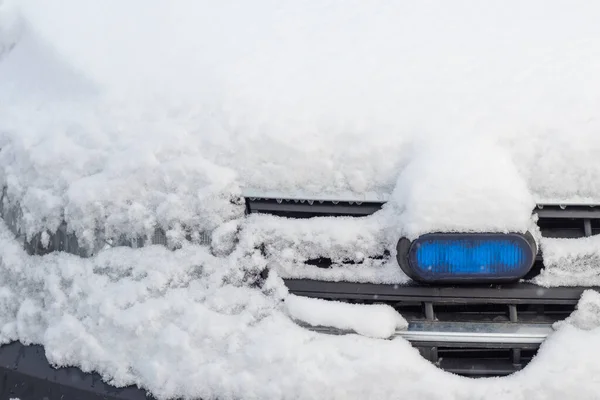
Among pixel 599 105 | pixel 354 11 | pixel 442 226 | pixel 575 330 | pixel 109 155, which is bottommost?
pixel 575 330

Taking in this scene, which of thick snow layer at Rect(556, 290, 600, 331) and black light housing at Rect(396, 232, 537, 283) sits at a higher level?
black light housing at Rect(396, 232, 537, 283)

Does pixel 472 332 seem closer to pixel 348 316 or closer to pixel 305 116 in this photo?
pixel 348 316

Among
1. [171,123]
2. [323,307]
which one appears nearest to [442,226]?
[323,307]

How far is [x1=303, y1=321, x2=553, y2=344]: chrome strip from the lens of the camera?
1873mm

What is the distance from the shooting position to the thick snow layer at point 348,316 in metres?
1.85

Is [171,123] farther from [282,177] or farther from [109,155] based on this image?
[282,177]

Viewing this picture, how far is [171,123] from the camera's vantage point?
6.76 feet

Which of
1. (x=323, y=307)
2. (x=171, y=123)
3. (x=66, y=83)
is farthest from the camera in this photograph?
(x=66, y=83)

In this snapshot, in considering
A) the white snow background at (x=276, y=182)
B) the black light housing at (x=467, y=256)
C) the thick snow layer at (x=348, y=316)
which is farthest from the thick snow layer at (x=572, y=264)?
the thick snow layer at (x=348, y=316)

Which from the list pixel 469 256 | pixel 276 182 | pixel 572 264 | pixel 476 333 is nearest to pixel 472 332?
pixel 476 333

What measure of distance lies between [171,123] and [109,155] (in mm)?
204

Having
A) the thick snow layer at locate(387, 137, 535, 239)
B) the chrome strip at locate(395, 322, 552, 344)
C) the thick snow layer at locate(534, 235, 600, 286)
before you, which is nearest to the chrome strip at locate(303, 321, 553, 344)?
the chrome strip at locate(395, 322, 552, 344)

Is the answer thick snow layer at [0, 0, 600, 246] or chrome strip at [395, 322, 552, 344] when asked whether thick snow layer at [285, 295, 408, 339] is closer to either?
chrome strip at [395, 322, 552, 344]

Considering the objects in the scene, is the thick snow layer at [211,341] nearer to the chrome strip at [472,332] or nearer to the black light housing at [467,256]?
the chrome strip at [472,332]
